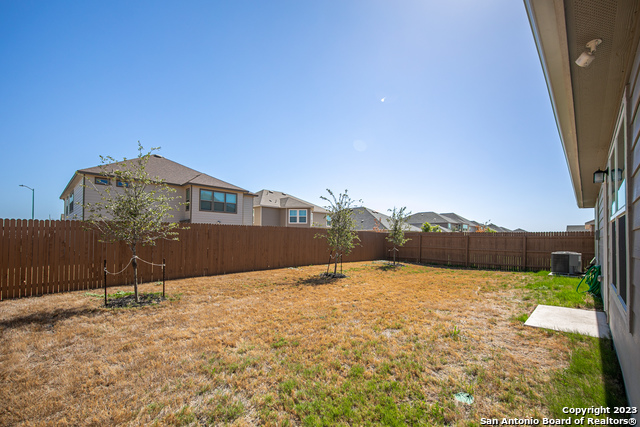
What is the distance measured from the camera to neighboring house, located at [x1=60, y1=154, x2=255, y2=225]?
15836mm

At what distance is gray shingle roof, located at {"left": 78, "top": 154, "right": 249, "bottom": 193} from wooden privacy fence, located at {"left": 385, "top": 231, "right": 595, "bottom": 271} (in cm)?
A: 1244

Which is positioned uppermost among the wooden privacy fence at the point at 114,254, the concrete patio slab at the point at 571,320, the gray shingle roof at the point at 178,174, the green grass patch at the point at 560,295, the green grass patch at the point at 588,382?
the gray shingle roof at the point at 178,174

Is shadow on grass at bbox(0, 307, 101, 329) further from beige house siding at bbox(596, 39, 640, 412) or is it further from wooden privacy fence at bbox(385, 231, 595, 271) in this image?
wooden privacy fence at bbox(385, 231, 595, 271)

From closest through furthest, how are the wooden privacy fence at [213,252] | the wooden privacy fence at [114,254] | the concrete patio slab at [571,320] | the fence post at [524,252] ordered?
the concrete patio slab at [571,320]
the wooden privacy fence at [114,254]
the wooden privacy fence at [213,252]
the fence post at [524,252]

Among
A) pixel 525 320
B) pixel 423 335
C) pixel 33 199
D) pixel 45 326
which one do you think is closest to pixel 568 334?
pixel 525 320

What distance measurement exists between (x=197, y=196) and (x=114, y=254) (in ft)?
29.1

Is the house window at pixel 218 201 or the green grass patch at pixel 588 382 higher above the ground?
the house window at pixel 218 201

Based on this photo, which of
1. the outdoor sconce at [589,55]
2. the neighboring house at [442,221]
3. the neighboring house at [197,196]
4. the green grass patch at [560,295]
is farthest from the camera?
the neighboring house at [442,221]

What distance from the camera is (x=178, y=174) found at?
56.5 ft

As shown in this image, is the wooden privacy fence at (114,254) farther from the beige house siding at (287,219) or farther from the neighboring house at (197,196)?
the beige house siding at (287,219)

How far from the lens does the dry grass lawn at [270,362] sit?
7.63ft

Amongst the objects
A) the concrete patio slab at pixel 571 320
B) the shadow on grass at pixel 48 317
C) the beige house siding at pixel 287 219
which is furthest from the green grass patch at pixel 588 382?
the beige house siding at pixel 287 219

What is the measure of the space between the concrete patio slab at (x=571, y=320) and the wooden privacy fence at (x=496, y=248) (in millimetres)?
8201

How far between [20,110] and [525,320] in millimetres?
18782
